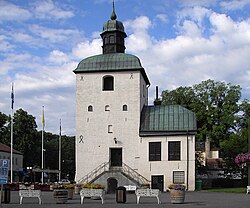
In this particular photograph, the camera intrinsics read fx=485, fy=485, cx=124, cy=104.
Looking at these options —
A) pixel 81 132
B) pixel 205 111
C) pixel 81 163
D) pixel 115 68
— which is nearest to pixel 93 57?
pixel 115 68

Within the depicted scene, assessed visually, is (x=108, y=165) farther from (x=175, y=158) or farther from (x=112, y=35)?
(x=112, y=35)

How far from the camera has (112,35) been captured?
51250mm

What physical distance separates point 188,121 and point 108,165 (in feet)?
29.1

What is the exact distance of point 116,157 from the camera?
155ft

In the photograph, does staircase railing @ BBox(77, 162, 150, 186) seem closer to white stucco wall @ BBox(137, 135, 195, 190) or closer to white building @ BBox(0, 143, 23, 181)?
white stucco wall @ BBox(137, 135, 195, 190)

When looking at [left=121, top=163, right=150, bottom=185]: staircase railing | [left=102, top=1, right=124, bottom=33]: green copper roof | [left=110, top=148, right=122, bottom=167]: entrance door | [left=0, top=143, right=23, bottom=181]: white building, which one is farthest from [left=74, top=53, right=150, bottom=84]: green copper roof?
[left=0, top=143, right=23, bottom=181]: white building

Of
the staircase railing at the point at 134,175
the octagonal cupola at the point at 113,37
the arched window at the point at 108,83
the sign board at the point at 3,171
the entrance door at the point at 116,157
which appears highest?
the octagonal cupola at the point at 113,37

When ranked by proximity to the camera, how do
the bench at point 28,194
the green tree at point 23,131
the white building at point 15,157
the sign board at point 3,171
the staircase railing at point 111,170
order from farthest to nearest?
1. the green tree at point 23,131
2. the white building at point 15,157
3. the staircase railing at point 111,170
4. the bench at point 28,194
5. the sign board at point 3,171

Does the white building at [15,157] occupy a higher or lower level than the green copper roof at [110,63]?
lower

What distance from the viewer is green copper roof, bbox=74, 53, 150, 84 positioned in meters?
48.0

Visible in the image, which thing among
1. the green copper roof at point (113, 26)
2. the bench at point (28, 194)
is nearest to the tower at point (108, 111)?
the green copper roof at point (113, 26)

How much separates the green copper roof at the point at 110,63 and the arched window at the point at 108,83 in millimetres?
1056

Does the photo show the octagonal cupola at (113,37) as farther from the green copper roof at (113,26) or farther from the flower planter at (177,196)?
the flower planter at (177,196)

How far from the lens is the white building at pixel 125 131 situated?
4566 centimetres
